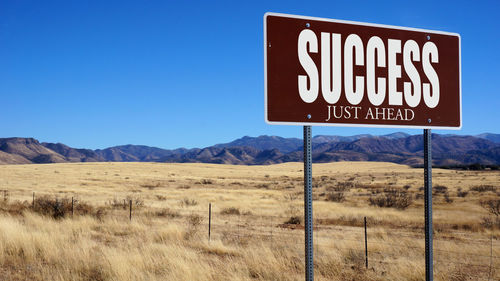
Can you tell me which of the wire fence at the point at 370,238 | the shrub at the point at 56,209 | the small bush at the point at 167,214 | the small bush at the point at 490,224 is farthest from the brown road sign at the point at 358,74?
the small bush at the point at 167,214

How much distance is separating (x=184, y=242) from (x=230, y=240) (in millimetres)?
1756

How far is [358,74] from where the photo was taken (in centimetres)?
495

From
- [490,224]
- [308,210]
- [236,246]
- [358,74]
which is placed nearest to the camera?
[308,210]

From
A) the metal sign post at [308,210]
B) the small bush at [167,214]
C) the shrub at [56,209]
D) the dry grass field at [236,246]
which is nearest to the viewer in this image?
the metal sign post at [308,210]

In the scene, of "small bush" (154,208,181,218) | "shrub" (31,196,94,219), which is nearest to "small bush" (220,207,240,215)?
"small bush" (154,208,181,218)

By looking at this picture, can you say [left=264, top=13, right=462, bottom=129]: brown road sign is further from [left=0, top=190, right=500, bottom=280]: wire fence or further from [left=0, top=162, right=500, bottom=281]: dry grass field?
[left=0, top=190, right=500, bottom=280]: wire fence

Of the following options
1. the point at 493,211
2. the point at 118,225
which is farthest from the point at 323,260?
the point at 493,211

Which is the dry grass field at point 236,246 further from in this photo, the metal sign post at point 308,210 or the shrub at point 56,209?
the metal sign post at point 308,210

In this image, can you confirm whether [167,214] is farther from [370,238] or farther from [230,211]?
[370,238]

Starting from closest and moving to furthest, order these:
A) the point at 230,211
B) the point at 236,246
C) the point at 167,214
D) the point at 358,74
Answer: the point at 358,74, the point at 236,246, the point at 167,214, the point at 230,211

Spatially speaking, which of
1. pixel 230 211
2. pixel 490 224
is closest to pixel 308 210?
pixel 490 224

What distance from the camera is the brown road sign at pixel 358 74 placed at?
454 centimetres

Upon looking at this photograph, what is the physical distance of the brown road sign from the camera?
454 centimetres

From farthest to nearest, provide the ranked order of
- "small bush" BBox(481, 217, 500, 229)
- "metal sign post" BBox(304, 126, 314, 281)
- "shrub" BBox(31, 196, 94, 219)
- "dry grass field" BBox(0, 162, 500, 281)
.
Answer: "shrub" BBox(31, 196, 94, 219) < "small bush" BBox(481, 217, 500, 229) < "dry grass field" BBox(0, 162, 500, 281) < "metal sign post" BBox(304, 126, 314, 281)
